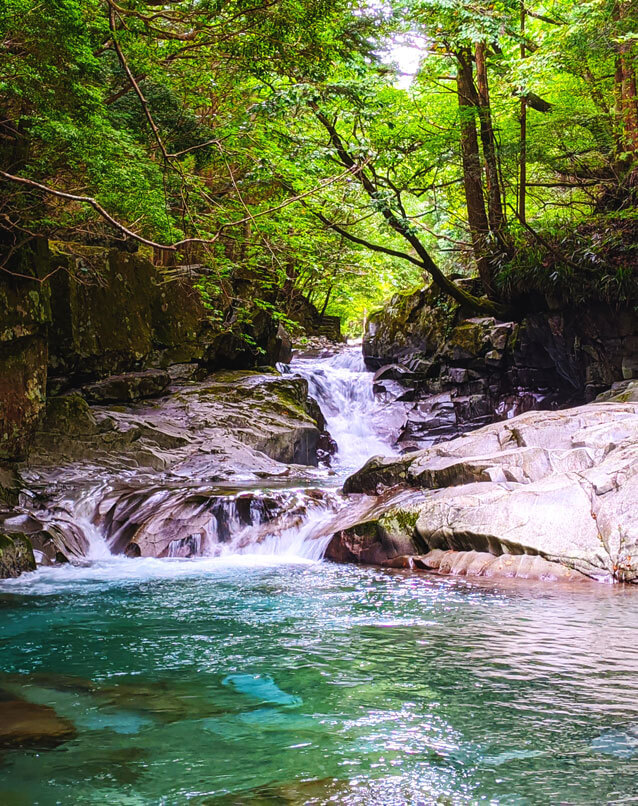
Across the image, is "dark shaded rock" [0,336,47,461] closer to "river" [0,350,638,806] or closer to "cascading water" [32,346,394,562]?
"cascading water" [32,346,394,562]

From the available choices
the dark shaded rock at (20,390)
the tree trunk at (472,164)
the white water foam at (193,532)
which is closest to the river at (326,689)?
the white water foam at (193,532)

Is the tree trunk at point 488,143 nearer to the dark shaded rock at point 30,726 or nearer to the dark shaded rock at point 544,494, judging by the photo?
the dark shaded rock at point 544,494

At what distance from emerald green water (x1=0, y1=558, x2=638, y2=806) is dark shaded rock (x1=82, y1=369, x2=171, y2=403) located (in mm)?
7993

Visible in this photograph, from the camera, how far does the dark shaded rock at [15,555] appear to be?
23.2 feet

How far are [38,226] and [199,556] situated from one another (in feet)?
18.5

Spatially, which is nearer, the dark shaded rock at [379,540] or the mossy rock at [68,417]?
the dark shaded rock at [379,540]

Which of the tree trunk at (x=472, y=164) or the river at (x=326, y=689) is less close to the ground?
the tree trunk at (x=472, y=164)

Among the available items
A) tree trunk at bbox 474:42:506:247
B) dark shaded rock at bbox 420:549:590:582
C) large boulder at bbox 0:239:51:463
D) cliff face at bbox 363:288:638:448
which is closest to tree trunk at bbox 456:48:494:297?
tree trunk at bbox 474:42:506:247

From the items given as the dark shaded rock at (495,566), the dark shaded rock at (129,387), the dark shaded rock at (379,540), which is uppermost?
the dark shaded rock at (129,387)

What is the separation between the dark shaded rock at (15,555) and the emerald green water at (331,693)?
0.98 metres

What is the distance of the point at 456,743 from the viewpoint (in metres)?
2.90

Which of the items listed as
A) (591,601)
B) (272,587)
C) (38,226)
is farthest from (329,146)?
(591,601)

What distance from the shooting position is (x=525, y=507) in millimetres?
6676

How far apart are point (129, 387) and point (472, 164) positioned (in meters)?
9.21
